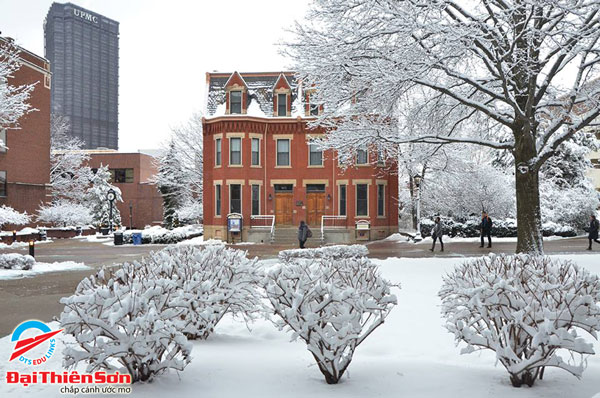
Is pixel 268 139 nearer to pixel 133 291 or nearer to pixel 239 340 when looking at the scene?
pixel 239 340

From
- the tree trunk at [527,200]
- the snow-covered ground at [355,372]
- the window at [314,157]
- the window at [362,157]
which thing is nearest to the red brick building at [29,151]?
the window at [314,157]

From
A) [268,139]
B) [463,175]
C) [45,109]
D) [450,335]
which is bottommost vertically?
[450,335]

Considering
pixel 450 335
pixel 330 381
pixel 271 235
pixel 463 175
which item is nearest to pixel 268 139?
pixel 271 235

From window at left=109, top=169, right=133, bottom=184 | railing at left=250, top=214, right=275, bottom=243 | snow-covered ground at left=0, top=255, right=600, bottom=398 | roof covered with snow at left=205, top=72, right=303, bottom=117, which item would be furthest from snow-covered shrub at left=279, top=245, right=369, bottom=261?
window at left=109, top=169, right=133, bottom=184

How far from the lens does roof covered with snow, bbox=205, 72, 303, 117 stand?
36906mm

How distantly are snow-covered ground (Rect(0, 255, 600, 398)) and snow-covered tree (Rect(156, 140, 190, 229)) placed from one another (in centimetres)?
4109

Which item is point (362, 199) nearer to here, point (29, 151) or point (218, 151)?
point (218, 151)

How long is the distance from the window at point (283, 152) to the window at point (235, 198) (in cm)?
349

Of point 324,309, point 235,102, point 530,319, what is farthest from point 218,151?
point 530,319

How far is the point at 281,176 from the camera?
36531 mm

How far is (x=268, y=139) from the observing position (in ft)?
120

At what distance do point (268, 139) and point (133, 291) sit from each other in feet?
105

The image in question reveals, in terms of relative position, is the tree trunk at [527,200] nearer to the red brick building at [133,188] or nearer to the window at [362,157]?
the window at [362,157]

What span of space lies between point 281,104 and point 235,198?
25.2 ft
